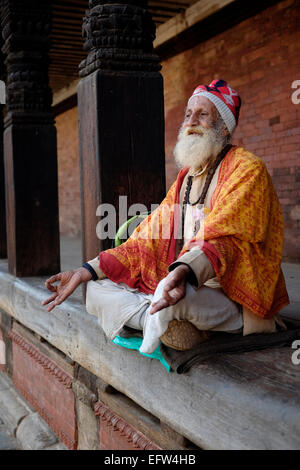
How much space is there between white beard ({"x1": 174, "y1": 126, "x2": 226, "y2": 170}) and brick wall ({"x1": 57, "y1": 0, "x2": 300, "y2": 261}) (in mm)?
3240

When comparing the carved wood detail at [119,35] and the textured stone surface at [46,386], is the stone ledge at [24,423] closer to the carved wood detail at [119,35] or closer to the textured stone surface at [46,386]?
the textured stone surface at [46,386]

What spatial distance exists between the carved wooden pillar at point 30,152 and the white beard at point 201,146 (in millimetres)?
2355

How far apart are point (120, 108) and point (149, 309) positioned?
1307mm

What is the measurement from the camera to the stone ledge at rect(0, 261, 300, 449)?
58.3 inches

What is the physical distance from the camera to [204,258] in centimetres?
177

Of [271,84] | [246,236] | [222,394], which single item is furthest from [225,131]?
[271,84]

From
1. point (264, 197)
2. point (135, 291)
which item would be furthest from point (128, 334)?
point (264, 197)


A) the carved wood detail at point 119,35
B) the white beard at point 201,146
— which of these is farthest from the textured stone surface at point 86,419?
the carved wood detail at point 119,35

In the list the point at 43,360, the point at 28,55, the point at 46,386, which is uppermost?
the point at 28,55

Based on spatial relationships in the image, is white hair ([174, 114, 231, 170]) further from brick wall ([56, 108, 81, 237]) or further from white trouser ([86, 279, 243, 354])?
brick wall ([56, 108, 81, 237])

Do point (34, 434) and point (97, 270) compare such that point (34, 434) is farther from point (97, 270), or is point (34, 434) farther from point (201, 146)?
point (201, 146)

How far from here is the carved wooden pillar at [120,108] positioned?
265 cm

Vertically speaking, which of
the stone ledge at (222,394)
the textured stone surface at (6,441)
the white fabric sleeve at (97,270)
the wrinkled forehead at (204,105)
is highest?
the wrinkled forehead at (204,105)

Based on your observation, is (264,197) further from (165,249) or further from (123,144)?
(123,144)
